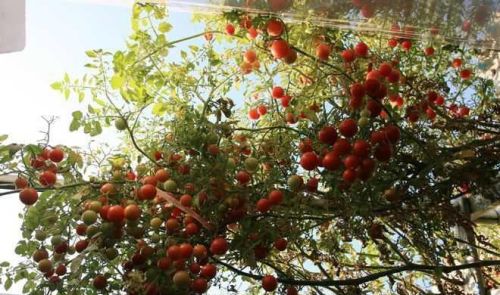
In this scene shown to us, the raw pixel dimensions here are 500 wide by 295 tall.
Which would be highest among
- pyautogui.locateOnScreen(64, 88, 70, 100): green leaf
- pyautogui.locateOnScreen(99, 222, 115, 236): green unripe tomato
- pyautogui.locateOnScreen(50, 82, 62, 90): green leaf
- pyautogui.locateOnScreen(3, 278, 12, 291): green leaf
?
pyautogui.locateOnScreen(50, 82, 62, 90): green leaf

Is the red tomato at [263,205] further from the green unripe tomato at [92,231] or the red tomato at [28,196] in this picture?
the red tomato at [28,196]

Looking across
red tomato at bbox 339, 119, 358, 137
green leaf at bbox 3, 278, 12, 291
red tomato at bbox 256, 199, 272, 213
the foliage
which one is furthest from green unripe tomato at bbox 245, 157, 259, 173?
green leaf at bbox 3, 278, 12, 291

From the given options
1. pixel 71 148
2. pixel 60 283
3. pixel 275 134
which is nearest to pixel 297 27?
pixel 275 134

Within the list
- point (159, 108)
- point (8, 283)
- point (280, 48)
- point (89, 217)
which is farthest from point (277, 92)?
→ point (8, 283)

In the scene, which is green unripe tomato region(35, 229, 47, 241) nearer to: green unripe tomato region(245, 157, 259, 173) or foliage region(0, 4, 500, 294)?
foliage region(0, 4, 500, 294)

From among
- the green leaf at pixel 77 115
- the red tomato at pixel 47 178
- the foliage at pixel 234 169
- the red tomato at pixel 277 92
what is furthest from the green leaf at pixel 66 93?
the red tomato at pixel 277 92

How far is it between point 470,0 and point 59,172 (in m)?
1.12

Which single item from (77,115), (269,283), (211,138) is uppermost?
(77,115)

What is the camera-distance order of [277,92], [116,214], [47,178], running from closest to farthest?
1. [116,214]
2. [47,178]
3. [277,92]

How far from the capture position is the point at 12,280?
56.1 inches

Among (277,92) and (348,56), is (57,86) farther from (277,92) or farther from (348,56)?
(348,56)

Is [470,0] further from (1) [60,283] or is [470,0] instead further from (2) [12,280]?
(2) [12,280]

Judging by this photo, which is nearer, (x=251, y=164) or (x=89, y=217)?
(x=89, y=217)

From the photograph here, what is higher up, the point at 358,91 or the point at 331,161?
the point at 358,91
